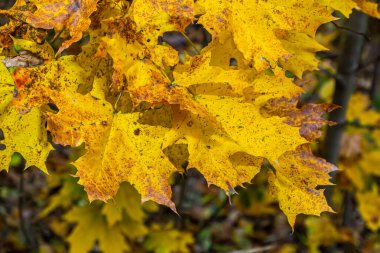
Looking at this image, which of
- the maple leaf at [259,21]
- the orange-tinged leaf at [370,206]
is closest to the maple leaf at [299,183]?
the maple leaf at [259,21]

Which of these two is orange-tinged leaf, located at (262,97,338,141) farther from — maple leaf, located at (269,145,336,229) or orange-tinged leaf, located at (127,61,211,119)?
orange-tinged leaf, located at (127,61,211,119)

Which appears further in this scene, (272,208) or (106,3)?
(272,208)

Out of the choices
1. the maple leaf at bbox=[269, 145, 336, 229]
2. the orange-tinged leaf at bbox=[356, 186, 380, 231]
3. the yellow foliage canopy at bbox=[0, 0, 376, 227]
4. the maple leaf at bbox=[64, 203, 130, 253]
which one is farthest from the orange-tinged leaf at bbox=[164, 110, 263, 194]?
the orange-tinged leaf at bbox=[356, 186, 380, 231]

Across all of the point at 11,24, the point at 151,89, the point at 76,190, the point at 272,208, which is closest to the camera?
the point at 151,89

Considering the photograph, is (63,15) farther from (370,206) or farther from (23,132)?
(370,206)

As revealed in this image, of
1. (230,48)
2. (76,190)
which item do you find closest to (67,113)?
(230,48)

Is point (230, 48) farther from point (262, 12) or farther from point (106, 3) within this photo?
point (106, 3)

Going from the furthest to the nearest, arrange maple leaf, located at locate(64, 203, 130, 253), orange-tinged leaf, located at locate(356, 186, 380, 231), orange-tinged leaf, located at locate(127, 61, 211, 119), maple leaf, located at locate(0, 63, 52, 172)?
orange-tinged leaf, located at locate(356, 186, 380, 231) → maple leaf, located at locate(64, 203, 130, 253) → maple leaf, located at locate(0, 63, 52, 172) → orange-tinged leaf, located at locate(127, 61, 211, 119)

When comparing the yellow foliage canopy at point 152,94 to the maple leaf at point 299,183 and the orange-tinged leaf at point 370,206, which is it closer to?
the maple leaf at point 299,183
